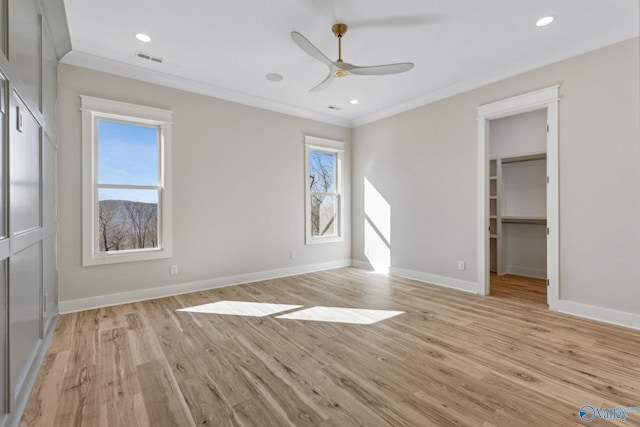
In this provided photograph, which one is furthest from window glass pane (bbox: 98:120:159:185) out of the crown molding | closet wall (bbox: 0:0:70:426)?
closet wall (bbox: 0:0:70:426)

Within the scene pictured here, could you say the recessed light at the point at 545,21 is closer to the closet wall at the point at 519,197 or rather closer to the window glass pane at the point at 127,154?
the closet wall at the point at 519,197

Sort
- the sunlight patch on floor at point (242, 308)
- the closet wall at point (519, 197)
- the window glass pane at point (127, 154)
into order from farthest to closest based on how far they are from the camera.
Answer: the closet wall at point (519, 197) < the window glass pane at point (127, 154) < the sunlight patch on floor at point (242, 308)

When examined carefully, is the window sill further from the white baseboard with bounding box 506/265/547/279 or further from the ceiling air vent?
the white baseboard with bounding box 506/265/547/279

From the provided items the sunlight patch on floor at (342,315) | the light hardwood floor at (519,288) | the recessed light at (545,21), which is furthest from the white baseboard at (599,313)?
the recessed light at (545,21)

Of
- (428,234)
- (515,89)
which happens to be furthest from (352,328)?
(515,89)

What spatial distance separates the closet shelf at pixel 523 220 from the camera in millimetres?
4746

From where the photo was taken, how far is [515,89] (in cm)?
360

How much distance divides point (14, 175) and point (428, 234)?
4489 millimetres

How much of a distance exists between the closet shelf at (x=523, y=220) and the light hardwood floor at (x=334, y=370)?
202cm

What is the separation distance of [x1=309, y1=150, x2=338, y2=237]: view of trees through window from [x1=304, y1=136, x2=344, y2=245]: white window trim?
0.07m

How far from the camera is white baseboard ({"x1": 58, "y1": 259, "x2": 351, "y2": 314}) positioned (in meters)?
3.29

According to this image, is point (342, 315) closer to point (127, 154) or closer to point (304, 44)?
point (304, 44)

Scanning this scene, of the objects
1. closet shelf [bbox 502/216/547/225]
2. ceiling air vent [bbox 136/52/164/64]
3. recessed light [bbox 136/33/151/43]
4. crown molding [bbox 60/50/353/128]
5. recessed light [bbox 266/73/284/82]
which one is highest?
recessed light [bbox 266/73/284/82]

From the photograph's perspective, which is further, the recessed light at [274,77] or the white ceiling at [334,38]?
the recessed light at [274,77]
